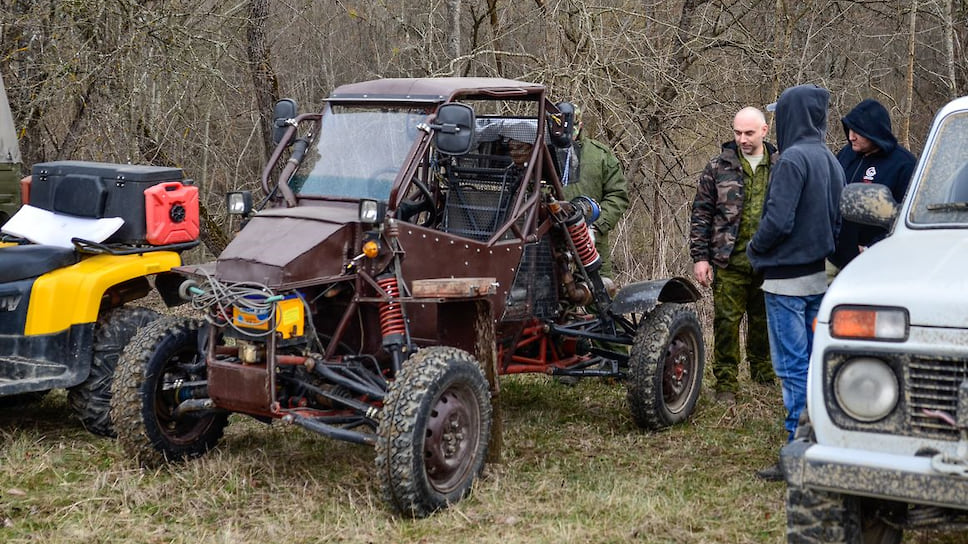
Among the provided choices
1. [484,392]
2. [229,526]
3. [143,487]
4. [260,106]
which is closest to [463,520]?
[484,392]

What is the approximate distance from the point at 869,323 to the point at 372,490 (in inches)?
108

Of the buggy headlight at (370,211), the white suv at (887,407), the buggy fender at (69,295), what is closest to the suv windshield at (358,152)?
the buggy headlight at (370,211)

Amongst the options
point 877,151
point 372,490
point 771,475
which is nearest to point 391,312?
point 372,490

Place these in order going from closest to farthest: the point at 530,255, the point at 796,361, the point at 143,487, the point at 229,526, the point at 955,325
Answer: the point at 955,325 < the point at 229,526 < the point at 143,487 < the point at 796,361 < the point at 530,255

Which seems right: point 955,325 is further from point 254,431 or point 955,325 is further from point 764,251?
point 254,431

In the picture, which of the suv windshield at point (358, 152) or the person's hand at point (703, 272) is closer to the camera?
the suv windshield at point (358, 152)

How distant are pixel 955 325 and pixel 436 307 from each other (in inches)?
112

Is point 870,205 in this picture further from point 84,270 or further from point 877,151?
point 84,270

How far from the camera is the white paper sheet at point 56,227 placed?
6.23 meters

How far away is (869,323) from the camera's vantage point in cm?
361

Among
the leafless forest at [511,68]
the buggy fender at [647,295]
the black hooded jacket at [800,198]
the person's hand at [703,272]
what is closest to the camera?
the black hooded jacket at [800,198]

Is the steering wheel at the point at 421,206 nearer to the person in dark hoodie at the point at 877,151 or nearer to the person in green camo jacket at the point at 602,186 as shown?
the person in green camo jacket at the point at 602,186

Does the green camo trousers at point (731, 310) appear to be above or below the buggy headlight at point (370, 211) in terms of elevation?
below

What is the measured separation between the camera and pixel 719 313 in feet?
24.3
